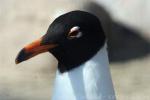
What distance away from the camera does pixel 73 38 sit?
3.10 metres

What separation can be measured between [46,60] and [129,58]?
0.78 metres

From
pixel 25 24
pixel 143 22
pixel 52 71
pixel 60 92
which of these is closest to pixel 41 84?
pixel 52 71

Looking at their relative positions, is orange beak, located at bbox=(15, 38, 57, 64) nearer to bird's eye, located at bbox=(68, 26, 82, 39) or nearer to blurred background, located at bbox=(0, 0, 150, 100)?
bird's eye, located at bbox=(68, 26, 82, 39)

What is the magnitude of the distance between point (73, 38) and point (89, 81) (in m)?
0.22

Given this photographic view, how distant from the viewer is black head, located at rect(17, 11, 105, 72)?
10.1 feet

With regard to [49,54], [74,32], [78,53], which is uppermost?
[74,32]

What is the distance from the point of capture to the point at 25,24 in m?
5.87

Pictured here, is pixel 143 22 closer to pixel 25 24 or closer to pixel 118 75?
pixel 118 75

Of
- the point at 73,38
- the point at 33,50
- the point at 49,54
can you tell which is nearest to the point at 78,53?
the point at 73,38

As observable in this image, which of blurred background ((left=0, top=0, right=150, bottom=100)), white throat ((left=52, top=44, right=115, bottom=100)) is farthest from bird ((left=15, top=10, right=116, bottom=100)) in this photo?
blurred background ((left=0, top=0, right=150, bottom=100))

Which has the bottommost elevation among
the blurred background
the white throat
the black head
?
the blurred background

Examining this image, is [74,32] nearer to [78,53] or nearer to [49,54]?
[78,53]

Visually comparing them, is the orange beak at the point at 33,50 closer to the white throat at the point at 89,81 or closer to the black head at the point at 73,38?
the black head at the point at 73,38

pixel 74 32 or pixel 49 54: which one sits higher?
pixel 74 32
